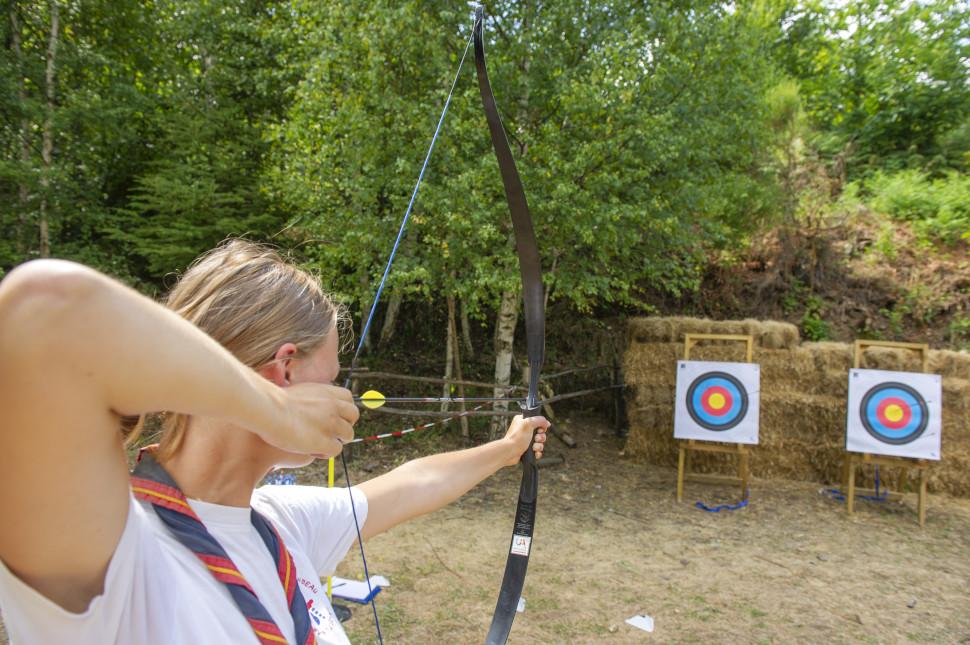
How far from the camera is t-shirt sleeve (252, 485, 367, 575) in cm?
82

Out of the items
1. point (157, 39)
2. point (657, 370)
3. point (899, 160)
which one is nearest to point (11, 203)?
point (157, 39)

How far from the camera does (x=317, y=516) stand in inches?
34.6

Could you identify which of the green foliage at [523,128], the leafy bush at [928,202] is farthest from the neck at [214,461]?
the leafy bush at [928,202]

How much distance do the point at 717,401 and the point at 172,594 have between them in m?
4.72

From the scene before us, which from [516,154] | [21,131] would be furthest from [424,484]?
[21,131]

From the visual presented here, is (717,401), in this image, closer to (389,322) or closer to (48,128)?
(389,322)

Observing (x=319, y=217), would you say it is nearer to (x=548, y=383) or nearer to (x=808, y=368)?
(x=548, y=383)

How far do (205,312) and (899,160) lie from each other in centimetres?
1047

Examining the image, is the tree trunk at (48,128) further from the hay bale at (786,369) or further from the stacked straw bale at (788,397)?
the hay bale at (786,369)

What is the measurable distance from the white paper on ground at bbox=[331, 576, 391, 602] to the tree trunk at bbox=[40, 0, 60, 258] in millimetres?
5617

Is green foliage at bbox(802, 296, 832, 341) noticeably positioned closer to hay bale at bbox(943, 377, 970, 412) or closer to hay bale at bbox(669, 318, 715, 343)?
hay bale at bbox(943, 377, 970, 412)

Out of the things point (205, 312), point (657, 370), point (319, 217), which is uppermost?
point (319, 217)

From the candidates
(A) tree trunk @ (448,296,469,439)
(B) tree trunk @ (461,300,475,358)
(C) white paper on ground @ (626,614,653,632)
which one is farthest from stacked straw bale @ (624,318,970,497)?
(C) white paper on ground @ (626,614,653,632)

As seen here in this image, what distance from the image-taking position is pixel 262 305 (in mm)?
663
